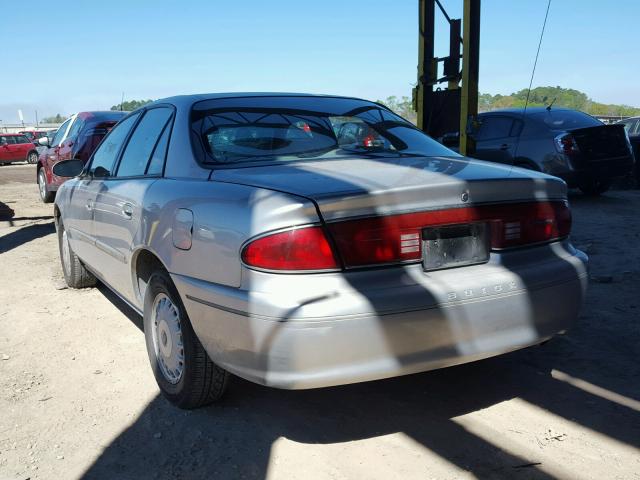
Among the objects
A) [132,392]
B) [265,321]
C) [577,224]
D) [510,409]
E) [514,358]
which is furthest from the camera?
[577,224]

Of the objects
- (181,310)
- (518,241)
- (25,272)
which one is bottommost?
(25,272)

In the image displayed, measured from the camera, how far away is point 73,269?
5.38 metres

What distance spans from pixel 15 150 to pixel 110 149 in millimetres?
27742

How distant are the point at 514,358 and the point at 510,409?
2.23 ft

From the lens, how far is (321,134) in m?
3.40

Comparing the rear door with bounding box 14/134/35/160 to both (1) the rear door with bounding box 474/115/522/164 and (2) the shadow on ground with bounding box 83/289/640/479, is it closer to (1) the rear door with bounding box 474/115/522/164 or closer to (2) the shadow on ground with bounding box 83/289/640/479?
(1) the rear door with bounding box 474/115/522/164

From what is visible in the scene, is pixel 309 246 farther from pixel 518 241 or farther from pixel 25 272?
pixel 25 272

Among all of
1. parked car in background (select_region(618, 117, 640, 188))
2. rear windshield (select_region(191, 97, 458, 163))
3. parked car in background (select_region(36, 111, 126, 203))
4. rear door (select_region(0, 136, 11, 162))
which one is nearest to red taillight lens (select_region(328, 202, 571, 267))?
rear windshield (select_region(191, 97, 458, 163))

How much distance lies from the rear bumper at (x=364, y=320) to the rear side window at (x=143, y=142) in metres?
1.20

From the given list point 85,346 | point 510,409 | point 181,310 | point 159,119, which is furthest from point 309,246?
point 85,346

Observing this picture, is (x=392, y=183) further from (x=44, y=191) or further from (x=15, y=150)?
(x=15, y=150)

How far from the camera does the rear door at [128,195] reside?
3424 millimetres

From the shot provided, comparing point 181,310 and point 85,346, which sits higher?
point 181,310

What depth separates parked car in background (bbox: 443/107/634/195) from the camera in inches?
362
